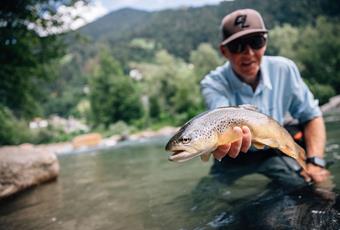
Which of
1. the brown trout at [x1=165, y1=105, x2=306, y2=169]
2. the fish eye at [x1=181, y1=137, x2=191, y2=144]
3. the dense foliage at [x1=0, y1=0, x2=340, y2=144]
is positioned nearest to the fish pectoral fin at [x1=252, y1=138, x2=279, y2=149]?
the brown trout at [x1=165, y1=105, x2=306, y2=169]

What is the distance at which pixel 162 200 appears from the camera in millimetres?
4418

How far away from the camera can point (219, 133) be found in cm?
224

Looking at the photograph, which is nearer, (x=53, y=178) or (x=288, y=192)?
(x=288, y=192)

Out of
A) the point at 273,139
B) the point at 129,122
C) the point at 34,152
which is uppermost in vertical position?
the point at 273,139

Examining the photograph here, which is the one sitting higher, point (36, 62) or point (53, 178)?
point (36, 62)

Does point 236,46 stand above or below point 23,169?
above

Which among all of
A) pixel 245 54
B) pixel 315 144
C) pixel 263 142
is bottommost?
pixel 315 144

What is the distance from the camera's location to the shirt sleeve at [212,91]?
12.2ft

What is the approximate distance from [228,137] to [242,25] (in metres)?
1.60

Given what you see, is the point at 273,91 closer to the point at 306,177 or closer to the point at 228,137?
the point at 306,177

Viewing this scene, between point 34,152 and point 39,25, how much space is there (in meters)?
4.67

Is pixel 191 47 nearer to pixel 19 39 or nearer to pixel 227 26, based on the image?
pixel 19 39

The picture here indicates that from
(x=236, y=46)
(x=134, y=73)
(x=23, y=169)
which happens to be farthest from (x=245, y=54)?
(x=134, y=73)

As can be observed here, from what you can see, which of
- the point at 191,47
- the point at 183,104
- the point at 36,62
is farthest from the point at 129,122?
the point at 191,47
